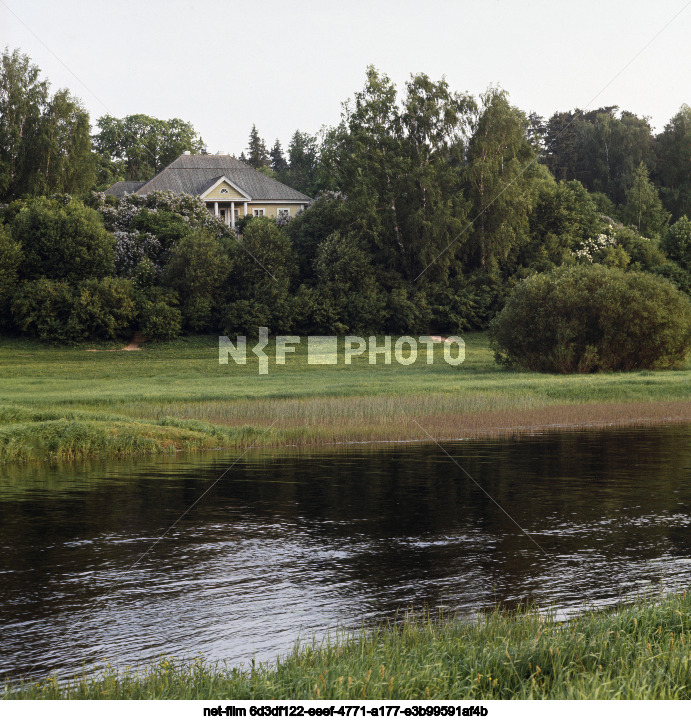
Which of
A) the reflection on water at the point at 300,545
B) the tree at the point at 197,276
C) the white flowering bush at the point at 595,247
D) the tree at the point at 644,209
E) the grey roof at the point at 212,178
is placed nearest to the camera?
the reflection on water at the point at 300,545

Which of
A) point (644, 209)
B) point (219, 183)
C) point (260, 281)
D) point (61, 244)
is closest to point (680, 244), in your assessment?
point (644, 209)

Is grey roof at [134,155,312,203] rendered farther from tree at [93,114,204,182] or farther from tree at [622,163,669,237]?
tree at [622,163,669,237]

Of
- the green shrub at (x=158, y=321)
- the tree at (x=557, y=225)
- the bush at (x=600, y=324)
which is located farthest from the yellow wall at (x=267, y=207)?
the bush at (x=600, y=324)

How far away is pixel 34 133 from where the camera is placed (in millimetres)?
65750

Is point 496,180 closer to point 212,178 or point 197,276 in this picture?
point 197,276

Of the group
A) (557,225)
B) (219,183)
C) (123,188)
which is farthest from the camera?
(123,188)

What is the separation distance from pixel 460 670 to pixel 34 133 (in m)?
65.6

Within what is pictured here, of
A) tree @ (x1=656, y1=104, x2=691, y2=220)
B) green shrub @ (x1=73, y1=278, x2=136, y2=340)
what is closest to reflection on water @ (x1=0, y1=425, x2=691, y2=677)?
green shrub @ (x1=73, y1=278, x2=136, y2=340)

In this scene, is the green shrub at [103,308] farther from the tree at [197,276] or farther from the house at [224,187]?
the house at [224,187]

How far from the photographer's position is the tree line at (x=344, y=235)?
59.3 metres

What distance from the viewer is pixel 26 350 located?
5369 centimetres

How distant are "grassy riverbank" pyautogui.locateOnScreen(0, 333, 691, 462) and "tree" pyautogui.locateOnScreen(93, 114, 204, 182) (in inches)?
2284

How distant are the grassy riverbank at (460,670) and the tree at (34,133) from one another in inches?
2466

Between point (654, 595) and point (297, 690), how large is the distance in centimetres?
601
